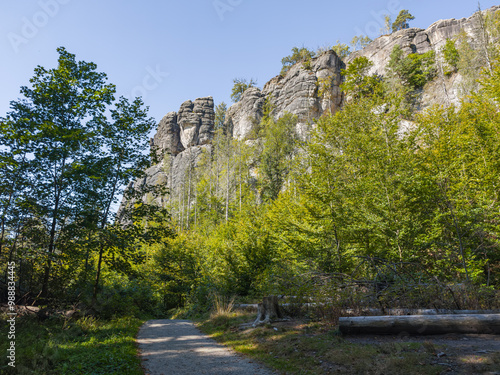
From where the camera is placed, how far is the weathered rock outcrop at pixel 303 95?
46.7 metres

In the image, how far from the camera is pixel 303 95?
47.6 metres

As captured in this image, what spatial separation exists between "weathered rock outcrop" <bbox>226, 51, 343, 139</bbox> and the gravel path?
39.9m

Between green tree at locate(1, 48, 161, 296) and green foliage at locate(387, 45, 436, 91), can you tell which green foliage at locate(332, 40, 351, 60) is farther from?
green tree at locate(1, 48, 161, 296)

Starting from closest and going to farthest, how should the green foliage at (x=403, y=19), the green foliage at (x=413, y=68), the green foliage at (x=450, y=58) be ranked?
the green foliage at (x=450, y=58), the green foliage at (x=413, y=68), the green foliage at (x=403, y=19)

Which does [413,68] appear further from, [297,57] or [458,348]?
[458,348]

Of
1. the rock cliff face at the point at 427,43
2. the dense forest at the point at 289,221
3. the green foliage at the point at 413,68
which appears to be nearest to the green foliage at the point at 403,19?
the rock cliff face at the point at 427,43

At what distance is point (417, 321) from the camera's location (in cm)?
550

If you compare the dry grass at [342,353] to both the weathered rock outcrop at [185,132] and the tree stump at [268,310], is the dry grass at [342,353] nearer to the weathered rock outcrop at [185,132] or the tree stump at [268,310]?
the tree stump at [268,310]

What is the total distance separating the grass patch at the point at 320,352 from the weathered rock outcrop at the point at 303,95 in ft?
131

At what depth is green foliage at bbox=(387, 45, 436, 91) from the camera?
43.9 meters

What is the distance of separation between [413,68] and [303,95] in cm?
1933

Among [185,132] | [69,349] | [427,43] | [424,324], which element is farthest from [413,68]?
[69,349]

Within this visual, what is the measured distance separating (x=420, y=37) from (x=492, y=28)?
1450 centimetres

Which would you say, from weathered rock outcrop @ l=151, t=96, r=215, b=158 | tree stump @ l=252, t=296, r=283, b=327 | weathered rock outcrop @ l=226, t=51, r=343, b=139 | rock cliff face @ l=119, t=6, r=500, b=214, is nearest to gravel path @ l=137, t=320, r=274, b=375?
tree stump @ l=252, t=296, r=283, b=327
